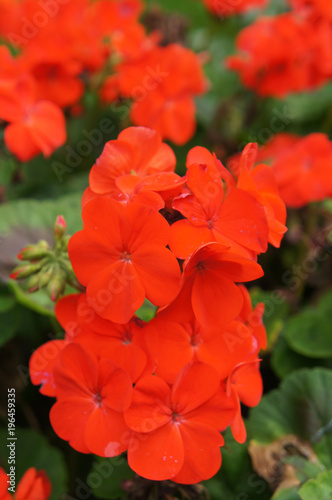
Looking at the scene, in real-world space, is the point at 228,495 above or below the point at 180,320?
below

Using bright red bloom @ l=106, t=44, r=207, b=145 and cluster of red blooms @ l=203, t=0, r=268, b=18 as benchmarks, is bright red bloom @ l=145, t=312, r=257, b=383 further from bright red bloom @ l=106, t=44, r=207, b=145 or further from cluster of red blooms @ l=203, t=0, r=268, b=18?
cluster of red blooms @ l=203, t=0, r=268, b=18

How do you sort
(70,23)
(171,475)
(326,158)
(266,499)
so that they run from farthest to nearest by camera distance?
(70,23)
(326,158)
(266,499)
(171,475)

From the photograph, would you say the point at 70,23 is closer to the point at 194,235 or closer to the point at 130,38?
the point at 130,38

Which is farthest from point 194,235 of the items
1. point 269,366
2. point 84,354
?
point 269,366

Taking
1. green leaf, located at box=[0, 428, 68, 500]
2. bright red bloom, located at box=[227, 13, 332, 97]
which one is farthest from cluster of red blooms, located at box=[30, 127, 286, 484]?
bright red bloom, located at box=[227, 13, 332, 97]

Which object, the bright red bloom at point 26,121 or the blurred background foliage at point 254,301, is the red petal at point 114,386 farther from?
the bright red bloom at point 26,121

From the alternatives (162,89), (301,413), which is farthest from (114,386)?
(162,89)

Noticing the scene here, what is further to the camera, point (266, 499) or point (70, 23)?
point (70, 23)

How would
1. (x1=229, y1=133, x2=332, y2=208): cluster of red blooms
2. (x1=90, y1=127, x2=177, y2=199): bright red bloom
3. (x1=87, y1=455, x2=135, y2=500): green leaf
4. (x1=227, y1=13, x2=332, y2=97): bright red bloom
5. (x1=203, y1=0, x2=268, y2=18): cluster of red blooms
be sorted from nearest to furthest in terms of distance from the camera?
(x1=90, y1=127, x2=177, y2=199): bright red bloom
(x1=87, y1=455, x2=135, y2=500): green leaf
(x1=229, y1=133, x2=332, y2=208): cluster of red blooms
(x1=227, y1=13, x2=332, y2=97): bright red bloom
(x1=203, y1=0, x2=268, y2=18): cluster of red blooms
